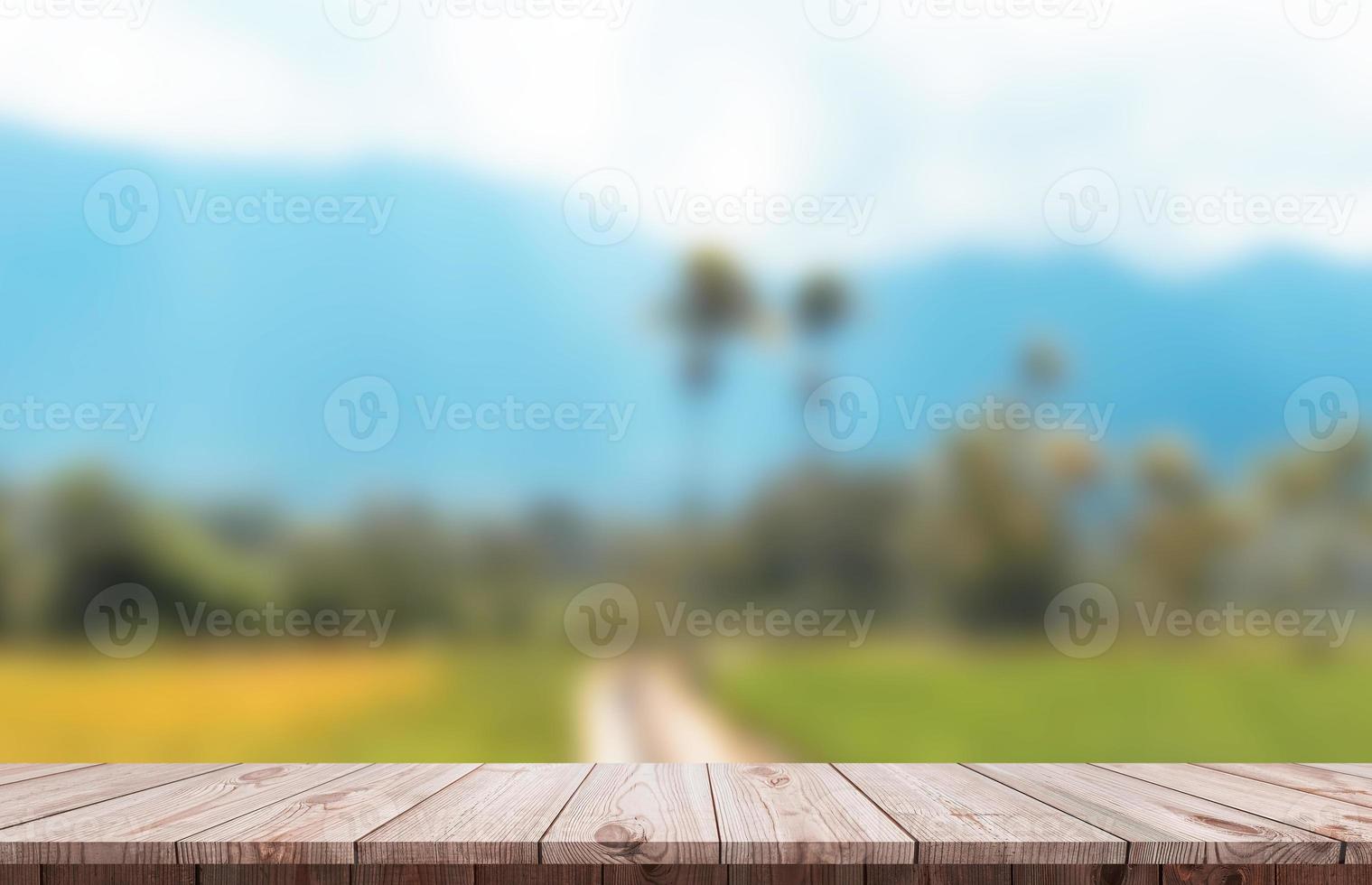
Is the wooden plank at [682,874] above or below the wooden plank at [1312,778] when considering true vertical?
below

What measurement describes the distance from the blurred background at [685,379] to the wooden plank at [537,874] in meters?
1.12

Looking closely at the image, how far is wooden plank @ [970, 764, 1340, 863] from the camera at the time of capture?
2.60 ft

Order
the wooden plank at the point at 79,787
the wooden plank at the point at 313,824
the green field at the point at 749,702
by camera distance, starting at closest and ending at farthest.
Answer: the wooden plank at the point at 313,824 < the wooden plank at the point at 79,787 < the green field at the point at 749,702

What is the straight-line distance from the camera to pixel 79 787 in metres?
0.99

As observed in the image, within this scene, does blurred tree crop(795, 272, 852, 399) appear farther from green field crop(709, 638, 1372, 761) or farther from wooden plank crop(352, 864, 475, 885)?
wooden plank crop(352, 864, 475, 885)

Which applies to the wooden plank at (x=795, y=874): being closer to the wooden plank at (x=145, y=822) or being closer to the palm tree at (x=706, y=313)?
the wooden plank at (x=145, y=822)

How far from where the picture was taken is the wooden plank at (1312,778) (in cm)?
97

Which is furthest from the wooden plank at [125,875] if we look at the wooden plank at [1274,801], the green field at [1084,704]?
the green field at [1084,704]

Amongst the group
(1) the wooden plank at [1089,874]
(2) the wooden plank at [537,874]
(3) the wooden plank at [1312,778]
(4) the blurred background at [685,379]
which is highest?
(4) the blurred background at [685,379]

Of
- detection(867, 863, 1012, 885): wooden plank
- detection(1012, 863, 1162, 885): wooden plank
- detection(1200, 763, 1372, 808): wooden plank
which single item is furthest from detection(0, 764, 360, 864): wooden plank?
detection(1200, 763, 1372, 808): wooden plank

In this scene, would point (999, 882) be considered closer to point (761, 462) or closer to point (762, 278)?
point (761, 462)

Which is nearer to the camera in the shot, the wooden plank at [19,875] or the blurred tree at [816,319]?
the wooden plank at [19,875]

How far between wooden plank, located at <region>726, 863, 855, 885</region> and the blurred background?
44.7 inches

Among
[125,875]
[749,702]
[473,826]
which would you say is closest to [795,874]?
[473,826]
